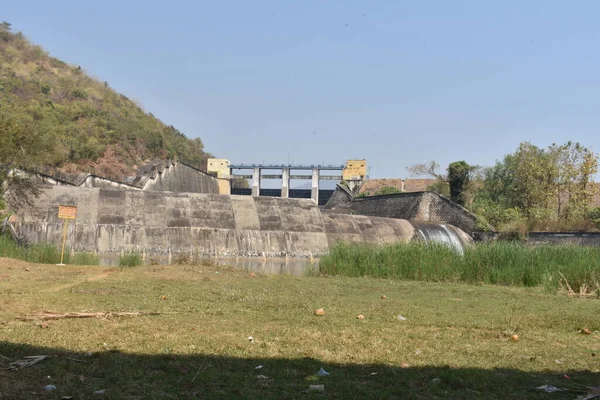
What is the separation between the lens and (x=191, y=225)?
31.9m

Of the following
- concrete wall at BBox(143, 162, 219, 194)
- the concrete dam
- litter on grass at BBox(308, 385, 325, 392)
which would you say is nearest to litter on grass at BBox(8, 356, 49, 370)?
litter on grass at BBox(308, 385, 325, 392)

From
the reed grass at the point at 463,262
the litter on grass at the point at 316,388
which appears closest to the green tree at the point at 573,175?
the reed grass at the point at 463,262

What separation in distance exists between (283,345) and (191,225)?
2486 centimetres

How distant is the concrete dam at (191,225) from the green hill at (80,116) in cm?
1878

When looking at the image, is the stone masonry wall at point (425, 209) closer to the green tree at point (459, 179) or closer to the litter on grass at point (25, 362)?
the green tree at point (459, 179)

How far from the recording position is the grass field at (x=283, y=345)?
5.69 m

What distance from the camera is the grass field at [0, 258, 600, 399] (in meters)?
5.69

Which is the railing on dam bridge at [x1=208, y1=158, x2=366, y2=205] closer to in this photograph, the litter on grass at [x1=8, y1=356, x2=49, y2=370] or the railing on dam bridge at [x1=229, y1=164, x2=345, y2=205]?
the railing on dam bridge at [x1=229, y1=164, x2=345, y2=205]

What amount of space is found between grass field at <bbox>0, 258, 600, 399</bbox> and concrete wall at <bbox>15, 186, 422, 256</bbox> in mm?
15527

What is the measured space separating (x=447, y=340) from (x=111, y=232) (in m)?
24.2

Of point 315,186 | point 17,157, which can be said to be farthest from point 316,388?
point 315,186

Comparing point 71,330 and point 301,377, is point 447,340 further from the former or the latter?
point 71,330

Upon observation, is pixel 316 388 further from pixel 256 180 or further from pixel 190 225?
pixel 256 180

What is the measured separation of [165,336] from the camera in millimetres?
7855
